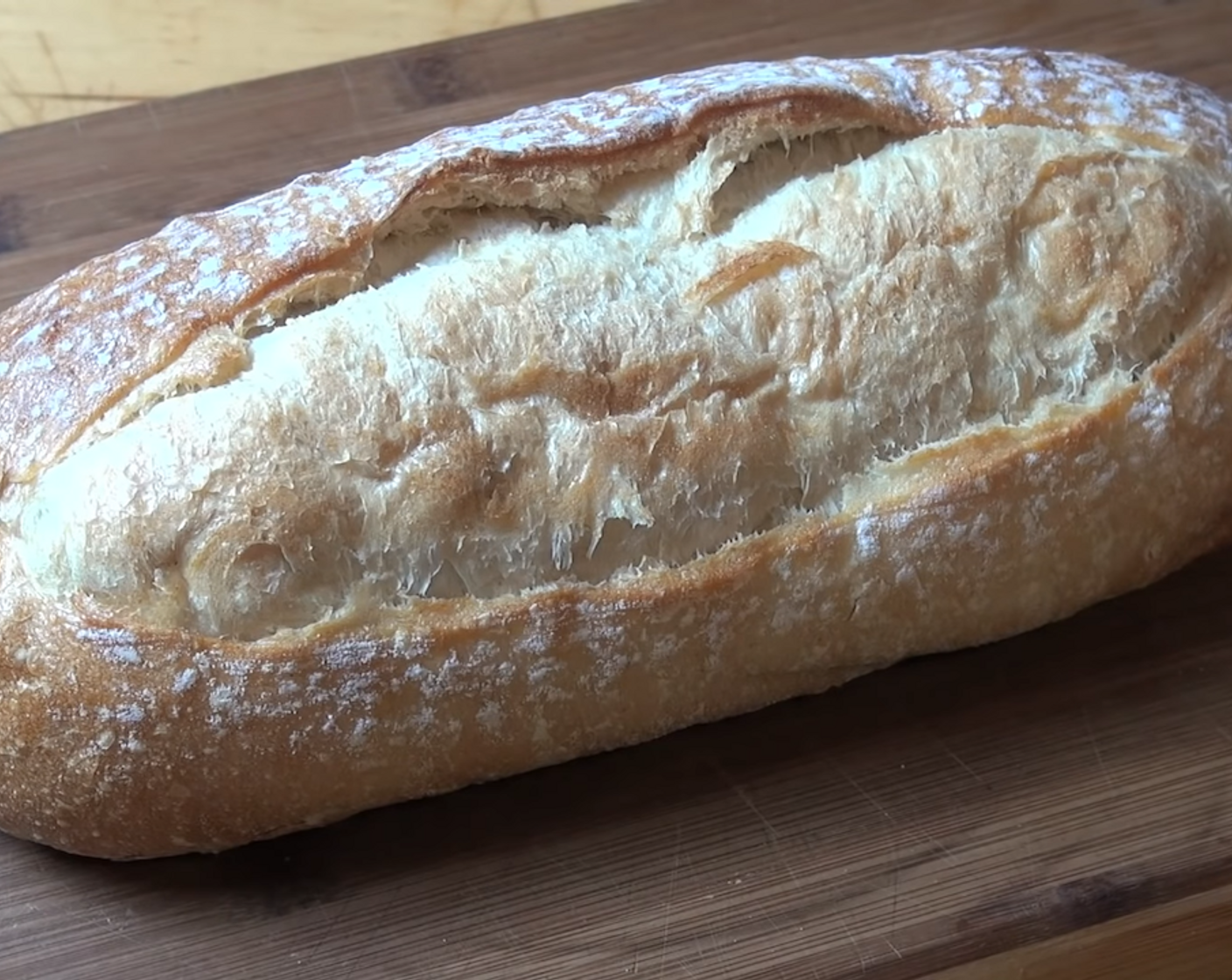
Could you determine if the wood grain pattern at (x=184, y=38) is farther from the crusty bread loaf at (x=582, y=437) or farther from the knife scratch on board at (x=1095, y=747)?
the knife scratch on board at (x=1095, y=747)

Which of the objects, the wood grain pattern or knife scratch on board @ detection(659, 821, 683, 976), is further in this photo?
the wood grain pattern

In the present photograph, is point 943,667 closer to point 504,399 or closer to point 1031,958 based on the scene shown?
point 1031,958

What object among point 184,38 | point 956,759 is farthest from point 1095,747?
point 184,38

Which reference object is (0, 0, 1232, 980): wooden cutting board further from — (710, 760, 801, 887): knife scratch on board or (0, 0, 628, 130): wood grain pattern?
(0, 0, 628, 130): wood grain pattern

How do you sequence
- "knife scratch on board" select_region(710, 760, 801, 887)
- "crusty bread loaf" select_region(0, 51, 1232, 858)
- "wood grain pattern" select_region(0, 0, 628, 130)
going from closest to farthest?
"crusty bread loaf" select_region(0, 51, 1232, 858)
"knife scratch on board" select_region(710, 760, 801, 887)
"wood grain pattern" select_region(0, 0, 628, 130)

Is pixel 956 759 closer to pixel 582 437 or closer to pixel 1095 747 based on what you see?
pixel 1095 747

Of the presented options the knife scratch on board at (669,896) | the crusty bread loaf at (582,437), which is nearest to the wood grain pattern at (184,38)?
the crusty bread loaf at (582,437)

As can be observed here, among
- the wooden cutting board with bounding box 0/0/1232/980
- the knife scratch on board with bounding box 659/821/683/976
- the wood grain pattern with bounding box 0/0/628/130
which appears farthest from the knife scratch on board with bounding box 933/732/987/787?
the wood grain pattern with bounding box 0/0/628/130
